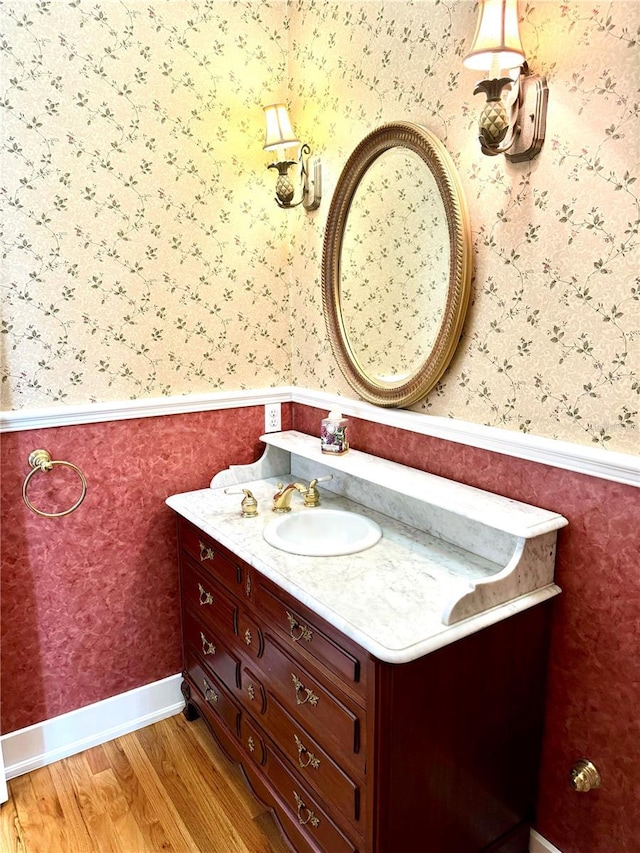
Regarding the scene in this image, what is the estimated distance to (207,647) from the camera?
196cm

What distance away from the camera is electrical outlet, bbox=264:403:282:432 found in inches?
90.9

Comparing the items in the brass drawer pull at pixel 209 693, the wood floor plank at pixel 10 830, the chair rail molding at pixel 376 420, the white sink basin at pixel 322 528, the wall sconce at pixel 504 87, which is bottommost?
the wood floor plank at pixel 10 830

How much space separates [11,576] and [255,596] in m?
0.84

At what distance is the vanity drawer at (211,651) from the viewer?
179 centimetres

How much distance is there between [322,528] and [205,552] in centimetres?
38

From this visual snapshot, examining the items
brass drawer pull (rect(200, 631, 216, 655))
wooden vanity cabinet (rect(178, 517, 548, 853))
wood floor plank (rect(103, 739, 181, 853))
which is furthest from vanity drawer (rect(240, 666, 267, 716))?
wood floor plank (rect(103, 739, 181, 853))

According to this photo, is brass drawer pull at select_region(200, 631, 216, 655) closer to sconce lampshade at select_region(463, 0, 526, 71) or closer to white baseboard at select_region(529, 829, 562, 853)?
white baseboard at select_region(529, 829, 562, 853)

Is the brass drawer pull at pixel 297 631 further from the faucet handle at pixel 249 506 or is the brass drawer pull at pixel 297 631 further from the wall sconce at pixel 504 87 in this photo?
the wall sconce at pixel 504 87

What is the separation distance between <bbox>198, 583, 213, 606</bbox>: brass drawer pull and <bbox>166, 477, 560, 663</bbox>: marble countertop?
0.81 ft

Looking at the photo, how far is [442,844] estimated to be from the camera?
1.34m

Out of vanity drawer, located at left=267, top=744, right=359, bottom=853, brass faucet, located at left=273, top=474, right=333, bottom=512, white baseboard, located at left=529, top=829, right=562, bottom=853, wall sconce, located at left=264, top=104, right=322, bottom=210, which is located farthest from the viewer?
wall sconce, located at left=264, top=104, right=322, bottom=210

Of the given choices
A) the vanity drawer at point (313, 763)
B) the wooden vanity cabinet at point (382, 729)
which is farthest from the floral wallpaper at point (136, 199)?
the vanity drawer at point (313, 763)

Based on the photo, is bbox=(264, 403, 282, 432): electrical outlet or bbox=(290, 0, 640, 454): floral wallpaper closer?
bbox=(290, 0, 640, 454): floral wallpaper

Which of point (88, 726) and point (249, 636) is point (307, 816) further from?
point (88, 726)
